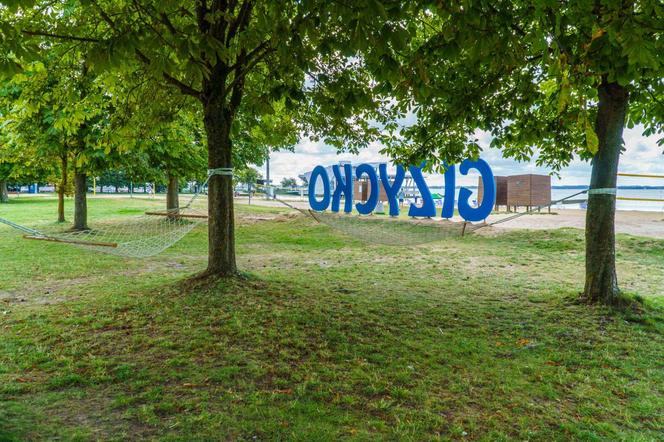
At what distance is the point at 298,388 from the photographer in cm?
253

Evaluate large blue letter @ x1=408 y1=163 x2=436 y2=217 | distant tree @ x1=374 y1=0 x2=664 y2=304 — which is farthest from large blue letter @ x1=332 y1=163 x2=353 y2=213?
large blue letter @ x1=408 y1=163 x2=436 y2=217

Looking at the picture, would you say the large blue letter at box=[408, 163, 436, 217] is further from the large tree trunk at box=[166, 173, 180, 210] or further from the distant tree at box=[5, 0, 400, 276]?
the large tree trunk at box=[166, 173, 180, 210]

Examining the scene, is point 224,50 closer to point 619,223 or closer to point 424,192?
point 424,192

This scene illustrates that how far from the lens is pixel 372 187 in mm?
6117

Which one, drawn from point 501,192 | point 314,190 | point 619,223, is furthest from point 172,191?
point 619,223

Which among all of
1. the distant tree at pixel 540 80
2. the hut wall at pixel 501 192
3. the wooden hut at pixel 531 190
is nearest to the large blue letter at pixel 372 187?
the distant tree at pixel 540 80

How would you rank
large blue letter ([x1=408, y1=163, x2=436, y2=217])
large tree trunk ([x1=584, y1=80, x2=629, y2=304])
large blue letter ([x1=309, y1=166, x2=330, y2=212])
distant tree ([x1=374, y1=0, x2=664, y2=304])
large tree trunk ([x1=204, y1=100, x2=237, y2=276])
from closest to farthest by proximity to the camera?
distant tree ([x1=374, y1=0, x2=664, y2=304])
large tree trunk ([x1=584, y1=80, x2=629, y2=304])
large tree trunk ([x1=204, y1=100, x2=237, y2=276])
large blue letter ([x1=408, y1=163, x2=436, y2=217])
large blue letter ([x1=309, y1=166, x2=330, y2=212])

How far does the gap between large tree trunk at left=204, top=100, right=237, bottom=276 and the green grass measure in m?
0.38

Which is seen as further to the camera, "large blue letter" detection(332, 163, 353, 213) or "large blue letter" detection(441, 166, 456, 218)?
"large blue letter" detection(332, 163, 353, 213)

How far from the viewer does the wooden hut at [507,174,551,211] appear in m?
12.1

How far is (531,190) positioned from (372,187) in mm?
7986

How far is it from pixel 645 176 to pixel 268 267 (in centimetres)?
1083

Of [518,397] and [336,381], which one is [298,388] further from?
[518,397]

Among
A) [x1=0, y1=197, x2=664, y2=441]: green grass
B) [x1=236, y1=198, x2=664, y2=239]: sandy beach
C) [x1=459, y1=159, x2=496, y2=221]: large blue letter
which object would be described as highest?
[x1=459, y1=159, x2=496, y2=221]: large blue letter
